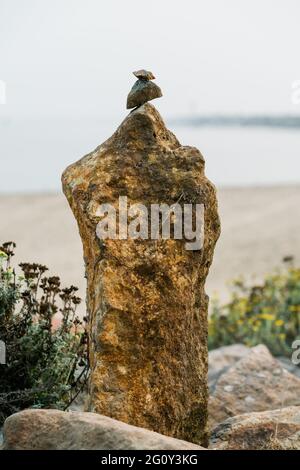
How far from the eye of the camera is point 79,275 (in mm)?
13258

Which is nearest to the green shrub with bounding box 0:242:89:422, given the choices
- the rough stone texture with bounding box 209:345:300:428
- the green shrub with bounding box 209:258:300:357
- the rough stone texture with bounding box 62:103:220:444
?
the rough stone texture with bounding box 62:103:220:444

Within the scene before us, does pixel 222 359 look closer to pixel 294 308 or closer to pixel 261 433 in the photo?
pixel 294 308

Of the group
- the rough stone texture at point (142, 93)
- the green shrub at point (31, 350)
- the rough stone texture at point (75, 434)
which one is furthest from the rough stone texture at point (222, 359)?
the rough stone texture at point (75, 434)

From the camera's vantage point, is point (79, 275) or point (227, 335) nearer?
point (227, 335)

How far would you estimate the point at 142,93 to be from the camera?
→ 476 centimetres

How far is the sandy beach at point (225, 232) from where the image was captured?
1370cm

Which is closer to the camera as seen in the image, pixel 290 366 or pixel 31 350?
pixel 31 350

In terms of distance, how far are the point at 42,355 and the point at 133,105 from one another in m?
1.58

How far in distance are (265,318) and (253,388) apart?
233 cm

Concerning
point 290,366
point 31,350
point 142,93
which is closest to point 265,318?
point 290,366

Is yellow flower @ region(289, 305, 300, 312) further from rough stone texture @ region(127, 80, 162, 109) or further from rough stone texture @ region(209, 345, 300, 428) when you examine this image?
rough stone texture @ region(127, 80, 162, 109)

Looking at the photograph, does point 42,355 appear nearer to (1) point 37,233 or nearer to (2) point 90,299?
(2) point 90,299
